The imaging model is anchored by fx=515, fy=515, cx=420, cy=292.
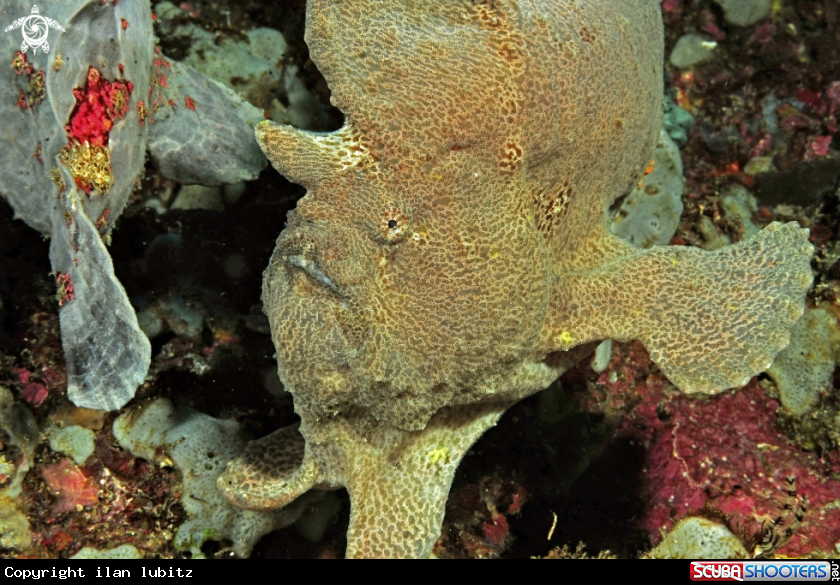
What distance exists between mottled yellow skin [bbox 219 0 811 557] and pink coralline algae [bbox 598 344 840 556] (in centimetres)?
138

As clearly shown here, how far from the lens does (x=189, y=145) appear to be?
304 centimetres

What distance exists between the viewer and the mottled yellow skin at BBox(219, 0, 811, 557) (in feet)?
7.68

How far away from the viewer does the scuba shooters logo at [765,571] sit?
3.17m

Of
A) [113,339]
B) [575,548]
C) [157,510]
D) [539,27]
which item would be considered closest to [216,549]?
[157,510]

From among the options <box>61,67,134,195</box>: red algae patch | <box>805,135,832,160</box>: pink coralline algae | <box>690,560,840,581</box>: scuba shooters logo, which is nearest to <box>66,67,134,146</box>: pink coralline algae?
<box>61,67,134,195</box>: red algae patch

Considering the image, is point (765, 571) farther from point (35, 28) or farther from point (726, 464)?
point (35, 28)

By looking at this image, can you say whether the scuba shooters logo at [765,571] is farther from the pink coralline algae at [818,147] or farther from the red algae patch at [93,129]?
the red algae patch at [93,129]

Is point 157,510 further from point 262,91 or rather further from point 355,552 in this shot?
point 262,91

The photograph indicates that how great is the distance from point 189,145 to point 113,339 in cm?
128

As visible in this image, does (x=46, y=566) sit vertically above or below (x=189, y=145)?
below

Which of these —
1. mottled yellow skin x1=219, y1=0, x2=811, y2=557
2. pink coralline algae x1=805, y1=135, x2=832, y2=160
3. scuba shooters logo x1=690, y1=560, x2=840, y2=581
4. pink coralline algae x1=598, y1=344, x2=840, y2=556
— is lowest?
scuba shooters logo x1=690, y1=560, x2=840, y2=581

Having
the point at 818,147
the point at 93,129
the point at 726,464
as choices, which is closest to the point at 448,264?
the point at 93,129

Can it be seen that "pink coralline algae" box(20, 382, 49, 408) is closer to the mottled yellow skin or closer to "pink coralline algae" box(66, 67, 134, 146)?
the mottled yellow skin

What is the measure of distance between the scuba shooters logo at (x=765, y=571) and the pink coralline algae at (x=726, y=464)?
0.10m
